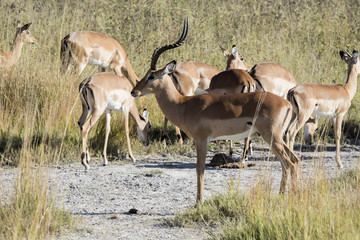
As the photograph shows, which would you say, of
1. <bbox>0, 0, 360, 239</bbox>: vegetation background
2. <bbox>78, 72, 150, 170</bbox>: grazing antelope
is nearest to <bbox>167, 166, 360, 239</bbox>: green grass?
<bbox>0, 0, 360, 239</bbox>: vegetation background

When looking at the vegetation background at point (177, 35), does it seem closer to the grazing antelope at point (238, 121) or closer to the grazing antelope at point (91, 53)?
the grazing antelope at point (91, 53)

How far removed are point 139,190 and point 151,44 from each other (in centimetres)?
702

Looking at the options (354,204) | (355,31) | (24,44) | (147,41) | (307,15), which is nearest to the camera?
(354,204)

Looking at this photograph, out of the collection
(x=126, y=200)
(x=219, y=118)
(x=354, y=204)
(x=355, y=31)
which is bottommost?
(x=126, y=200)

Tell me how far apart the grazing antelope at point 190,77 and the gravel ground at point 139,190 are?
1.45 meters

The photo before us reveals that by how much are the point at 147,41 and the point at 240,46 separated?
2290 millimetres

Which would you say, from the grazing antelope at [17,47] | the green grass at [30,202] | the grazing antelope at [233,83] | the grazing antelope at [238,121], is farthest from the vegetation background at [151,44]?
the green grass at [30,202]

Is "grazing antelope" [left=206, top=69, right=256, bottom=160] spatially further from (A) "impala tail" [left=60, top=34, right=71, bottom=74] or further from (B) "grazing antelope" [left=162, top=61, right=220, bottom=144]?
(A) "impala tail" [left=60, top=34, right=71, bottom=74]

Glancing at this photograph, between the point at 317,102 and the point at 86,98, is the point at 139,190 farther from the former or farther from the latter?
the point at 317,102

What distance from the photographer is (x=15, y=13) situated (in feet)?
46.5

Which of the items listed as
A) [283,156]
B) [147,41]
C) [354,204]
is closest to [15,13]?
[147,41]

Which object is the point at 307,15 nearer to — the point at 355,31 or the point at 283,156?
the point at 355,31

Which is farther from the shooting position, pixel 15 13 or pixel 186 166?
pixel 15 13

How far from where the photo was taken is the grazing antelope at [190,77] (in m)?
10.1
